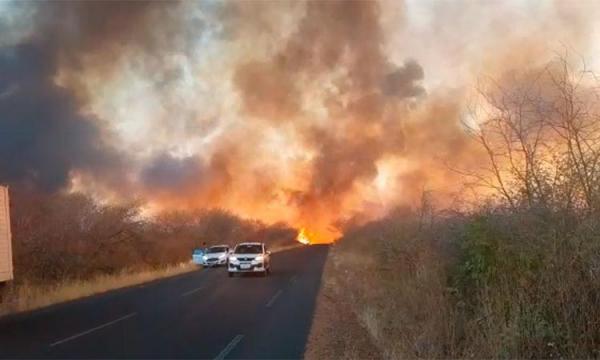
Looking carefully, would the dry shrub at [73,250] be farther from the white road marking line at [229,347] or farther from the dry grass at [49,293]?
the white road marking line at [229,347]

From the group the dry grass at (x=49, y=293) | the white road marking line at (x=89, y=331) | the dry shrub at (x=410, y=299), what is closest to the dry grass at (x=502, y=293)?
the dry shrub at (x=410, y=299)

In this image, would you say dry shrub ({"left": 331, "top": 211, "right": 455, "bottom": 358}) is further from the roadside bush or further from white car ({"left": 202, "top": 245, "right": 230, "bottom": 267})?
white car ({"left": 202, "top": 245, "right": 230, "bottom": 267})

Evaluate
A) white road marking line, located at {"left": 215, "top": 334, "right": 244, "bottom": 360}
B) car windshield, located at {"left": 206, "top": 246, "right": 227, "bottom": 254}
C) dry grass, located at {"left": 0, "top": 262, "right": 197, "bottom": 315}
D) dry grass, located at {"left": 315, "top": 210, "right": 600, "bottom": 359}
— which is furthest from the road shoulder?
car windshield, located at {"left": 206, "top": 246, "right": 227, "bottom": 254}

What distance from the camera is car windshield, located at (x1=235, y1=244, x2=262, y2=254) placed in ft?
101

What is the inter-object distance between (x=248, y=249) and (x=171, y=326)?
17.3 metres

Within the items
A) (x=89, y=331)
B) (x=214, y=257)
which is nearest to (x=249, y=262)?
(x=214, y=257)

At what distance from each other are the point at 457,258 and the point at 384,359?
174 cm

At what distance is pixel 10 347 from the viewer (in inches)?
455

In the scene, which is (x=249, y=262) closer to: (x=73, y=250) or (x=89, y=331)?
(x=73, y=250)

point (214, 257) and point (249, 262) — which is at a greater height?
point (214, 257)

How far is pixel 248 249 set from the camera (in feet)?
103

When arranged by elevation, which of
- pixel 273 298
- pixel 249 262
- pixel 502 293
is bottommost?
pixel 502 293

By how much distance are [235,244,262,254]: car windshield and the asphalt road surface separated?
25.1 feet

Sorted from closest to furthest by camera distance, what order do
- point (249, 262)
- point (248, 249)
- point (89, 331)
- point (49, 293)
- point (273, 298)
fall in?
point (89, 331)
point (273, 298)
point (49, 293)
point (249, 262)
point (248, 249)
